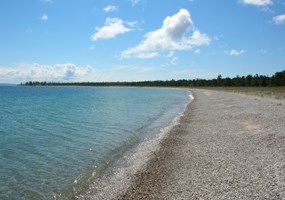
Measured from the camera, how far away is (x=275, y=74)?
461 feet

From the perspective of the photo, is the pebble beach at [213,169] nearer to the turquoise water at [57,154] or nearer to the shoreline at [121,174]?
the shoreline at [121,174]

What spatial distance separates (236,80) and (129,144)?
6472 inches

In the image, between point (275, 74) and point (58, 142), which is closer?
point (58, 142)

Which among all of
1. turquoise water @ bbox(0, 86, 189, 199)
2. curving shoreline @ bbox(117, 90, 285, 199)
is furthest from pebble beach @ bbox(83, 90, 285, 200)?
turquoise water @ bbox(0, 86, 189, 199)

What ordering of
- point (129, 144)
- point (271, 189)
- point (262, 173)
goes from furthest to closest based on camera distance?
point (129, 144), point (262, 173), point (271, 189)

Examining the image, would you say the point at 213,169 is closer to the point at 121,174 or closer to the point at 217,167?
the point at 217,167

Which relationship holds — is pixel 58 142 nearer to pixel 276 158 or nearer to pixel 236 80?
pixel 276 158

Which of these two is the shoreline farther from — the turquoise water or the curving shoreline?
the turquoise water

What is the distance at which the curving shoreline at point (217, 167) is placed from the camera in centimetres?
1209

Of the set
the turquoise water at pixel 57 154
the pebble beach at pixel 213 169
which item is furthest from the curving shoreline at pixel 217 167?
the turquoise water at pixel 57 154

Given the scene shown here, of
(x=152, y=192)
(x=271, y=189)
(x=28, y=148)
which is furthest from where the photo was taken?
(x=28, y=148)

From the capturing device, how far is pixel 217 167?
50.3ft

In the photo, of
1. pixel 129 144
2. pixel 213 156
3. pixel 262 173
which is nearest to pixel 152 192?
pixel 262 173

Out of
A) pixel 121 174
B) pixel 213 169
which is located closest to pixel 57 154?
pixel 121 174
